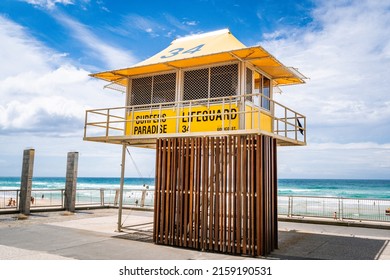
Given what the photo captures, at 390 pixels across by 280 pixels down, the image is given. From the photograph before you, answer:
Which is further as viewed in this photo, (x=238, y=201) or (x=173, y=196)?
(x=173, y=196)

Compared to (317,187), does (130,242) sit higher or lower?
lower

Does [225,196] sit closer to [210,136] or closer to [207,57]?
[210,136]

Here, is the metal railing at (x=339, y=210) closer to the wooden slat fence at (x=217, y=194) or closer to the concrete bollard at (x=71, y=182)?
the wooden slat fence at (x=217, y=194)

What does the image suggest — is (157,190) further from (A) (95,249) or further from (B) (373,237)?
(B) (373,237)

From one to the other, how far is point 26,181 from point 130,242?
34.6ft

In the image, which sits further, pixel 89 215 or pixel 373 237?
pixel 89 215

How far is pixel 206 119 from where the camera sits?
41.3 ft

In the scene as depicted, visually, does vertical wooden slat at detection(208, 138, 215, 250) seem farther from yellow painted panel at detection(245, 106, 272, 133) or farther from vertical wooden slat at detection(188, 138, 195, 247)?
yellow painted panel at detection(245, 106, 272, 133)

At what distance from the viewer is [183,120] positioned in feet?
43.5

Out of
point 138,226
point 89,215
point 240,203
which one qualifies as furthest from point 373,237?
point 89,215

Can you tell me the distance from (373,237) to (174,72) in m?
10.5

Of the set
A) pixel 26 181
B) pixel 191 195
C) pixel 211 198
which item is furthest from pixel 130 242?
pixel 26 181

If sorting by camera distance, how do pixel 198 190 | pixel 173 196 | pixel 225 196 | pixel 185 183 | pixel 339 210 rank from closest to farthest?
pixel 225 196 < pixel 198 190 < pixel 185 183 < pixel 173 196 < pixel 339 210

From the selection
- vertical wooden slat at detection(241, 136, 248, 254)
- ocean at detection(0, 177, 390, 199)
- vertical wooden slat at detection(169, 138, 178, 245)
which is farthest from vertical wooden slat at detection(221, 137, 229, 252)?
ocean at detection(0, 177, 390, 199)
